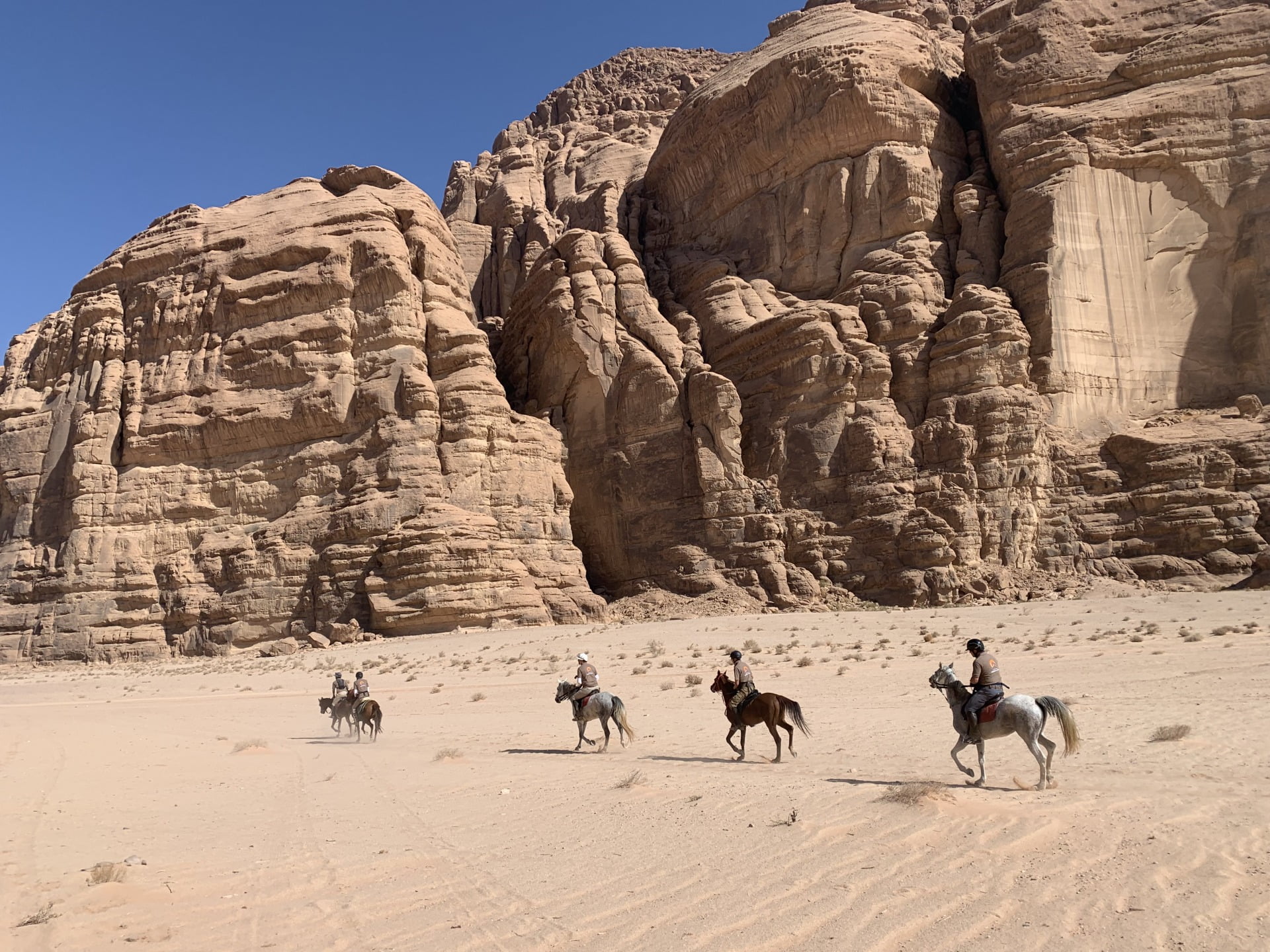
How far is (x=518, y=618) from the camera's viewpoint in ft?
115

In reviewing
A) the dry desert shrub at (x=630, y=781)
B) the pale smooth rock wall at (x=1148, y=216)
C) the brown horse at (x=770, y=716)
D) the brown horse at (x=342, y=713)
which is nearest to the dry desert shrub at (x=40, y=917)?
the dry desert shrub at (x=630, y=781)

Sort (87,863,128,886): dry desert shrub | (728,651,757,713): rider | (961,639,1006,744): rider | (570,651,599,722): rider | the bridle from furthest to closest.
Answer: (570,651,599,722): rider < (728,651,757,713): rider < the bridle < (961,639,1006,744): rider < (87,863,128,886): dry desert shrub

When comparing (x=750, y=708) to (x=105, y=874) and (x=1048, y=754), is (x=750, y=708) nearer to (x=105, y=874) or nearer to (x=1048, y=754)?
(x=1048, y=754)

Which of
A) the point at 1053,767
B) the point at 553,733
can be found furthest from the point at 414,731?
the point at 1053,767

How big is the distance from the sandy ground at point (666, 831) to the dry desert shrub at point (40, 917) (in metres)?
0.06

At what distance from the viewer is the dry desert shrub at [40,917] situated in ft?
18.3

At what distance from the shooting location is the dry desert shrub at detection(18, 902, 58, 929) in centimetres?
557

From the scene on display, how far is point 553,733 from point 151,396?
3420 cm

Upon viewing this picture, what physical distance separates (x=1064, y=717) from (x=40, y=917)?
8.00 metres

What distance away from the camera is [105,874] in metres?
6.37

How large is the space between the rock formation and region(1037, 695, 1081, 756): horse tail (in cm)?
2772

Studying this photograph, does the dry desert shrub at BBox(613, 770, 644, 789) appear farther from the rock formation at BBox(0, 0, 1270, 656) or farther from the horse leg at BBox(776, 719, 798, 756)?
the rock formation at BBox(0, 0, 1270, 656)

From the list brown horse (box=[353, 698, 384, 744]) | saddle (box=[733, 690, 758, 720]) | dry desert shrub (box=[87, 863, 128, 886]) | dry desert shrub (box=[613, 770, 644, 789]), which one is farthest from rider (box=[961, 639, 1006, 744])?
brown horse (box=[353, 698, 384, 744])

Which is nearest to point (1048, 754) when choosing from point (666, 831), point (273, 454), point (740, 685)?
point (666, 831)
